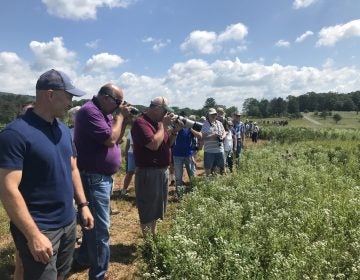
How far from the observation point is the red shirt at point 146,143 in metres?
5.23

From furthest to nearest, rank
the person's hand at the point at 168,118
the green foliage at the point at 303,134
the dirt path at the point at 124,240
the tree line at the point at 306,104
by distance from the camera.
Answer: the tree line at the point at 306,104 < the green foliage at the point at 303,134 < the person's hand at the point at 168,118 < the dirt path at the point at 124,240

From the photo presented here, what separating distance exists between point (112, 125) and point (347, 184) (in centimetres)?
602

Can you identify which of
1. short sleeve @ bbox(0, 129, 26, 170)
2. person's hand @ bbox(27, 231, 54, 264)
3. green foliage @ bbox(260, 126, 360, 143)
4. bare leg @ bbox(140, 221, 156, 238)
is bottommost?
green foliage @ bbox(260, 126, 360, 143)

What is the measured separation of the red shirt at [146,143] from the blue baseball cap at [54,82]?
6.91 feet

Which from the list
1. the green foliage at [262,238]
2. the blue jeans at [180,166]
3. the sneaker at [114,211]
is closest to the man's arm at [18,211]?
the green foliage at [262,238]

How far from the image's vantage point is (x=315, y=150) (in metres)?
17.1

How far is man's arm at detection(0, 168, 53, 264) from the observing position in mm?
2732

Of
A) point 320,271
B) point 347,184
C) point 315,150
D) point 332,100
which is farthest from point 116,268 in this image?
point 332,100

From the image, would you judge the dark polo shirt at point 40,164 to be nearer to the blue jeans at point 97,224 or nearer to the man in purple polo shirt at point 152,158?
the blue jeans at point 97,224

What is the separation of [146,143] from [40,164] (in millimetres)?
2358

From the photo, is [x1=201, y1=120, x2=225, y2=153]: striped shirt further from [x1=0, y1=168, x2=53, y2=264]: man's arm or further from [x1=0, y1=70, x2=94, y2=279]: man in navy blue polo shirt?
[x1=0, y1=168, x2=53, y2=264]: man's arm

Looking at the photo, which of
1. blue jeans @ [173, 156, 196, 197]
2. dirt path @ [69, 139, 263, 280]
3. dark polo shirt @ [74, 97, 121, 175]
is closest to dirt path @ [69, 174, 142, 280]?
dirt path @ [69, 139, 263, 280]

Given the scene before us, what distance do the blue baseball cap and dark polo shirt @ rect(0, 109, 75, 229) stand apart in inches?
9.0

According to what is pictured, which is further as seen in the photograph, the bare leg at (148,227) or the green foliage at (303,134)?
the green foliage at (303,134)
